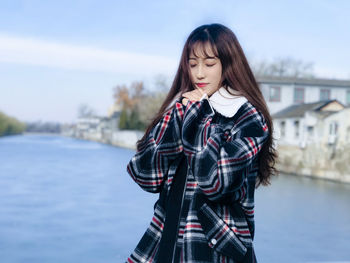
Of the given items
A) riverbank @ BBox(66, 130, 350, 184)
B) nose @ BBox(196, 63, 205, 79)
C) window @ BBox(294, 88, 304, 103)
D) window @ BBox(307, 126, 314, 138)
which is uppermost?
window @ BBox(294, 88, 304, 103)

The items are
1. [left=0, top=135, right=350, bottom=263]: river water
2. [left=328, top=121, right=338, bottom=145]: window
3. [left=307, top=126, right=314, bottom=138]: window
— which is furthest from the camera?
[left=307, top=126, right=314, bottom=138]: window

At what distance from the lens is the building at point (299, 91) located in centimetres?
1961

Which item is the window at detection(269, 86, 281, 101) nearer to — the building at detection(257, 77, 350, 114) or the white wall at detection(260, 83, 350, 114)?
the building at detection(257, 77, 350, 114)

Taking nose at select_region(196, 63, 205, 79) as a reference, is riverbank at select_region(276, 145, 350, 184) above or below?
below

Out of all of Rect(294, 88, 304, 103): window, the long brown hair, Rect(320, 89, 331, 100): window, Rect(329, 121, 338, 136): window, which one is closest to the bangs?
the long brown hair

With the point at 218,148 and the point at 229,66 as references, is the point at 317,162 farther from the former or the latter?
the point at 218,148

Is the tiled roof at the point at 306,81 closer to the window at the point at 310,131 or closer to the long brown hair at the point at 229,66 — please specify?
the window at the point at 310,131

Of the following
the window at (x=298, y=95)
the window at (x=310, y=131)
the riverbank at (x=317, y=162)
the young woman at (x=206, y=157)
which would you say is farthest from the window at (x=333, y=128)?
the young woman at (x=206, y=157)

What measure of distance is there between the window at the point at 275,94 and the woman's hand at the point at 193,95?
18977 millimetres

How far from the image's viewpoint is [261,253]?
4238 millimetres

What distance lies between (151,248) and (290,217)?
6362 millimetres

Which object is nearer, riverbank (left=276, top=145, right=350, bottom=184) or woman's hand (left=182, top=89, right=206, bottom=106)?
woman's hand (left=182, top=89, right=206, bottom=106)

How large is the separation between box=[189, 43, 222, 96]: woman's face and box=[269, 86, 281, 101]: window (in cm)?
1892

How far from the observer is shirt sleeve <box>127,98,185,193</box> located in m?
1.09
